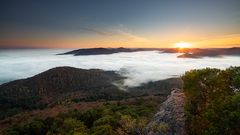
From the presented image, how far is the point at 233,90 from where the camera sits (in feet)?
131

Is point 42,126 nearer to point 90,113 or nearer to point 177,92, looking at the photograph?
point 90,113

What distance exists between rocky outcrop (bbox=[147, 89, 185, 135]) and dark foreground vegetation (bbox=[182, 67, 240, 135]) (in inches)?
56.6

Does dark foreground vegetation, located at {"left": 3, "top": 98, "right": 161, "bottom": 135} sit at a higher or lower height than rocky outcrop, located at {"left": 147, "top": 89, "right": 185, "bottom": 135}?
lower

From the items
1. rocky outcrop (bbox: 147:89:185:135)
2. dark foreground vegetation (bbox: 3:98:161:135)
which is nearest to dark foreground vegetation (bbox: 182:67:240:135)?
rocky outcrop (bbox: 147:89:185:135)

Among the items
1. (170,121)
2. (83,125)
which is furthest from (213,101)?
(83,125)

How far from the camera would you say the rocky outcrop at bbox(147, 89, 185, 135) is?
3816 cm

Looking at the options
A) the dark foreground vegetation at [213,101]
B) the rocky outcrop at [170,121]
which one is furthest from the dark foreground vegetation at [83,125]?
the dark foreground vegetation at [213,101]

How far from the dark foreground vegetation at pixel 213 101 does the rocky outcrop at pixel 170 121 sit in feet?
4.72

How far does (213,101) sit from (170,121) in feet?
23.7

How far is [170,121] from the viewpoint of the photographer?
40.2 meters

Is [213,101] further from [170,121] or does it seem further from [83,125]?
[83,125]

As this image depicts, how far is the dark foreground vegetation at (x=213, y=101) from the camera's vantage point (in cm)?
3414

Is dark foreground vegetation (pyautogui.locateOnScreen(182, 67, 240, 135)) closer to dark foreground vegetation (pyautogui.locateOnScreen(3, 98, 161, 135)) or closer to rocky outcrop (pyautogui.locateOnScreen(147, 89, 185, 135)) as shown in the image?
rocky outcrop (pyautogui.locateOnScreen(147, 89, 185, 135))

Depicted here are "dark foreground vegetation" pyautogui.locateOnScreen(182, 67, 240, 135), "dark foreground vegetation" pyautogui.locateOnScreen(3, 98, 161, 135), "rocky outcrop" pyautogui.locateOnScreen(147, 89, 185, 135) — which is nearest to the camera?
"dark foreground vegetation" pyautogui.locateOnScreen(182, 67, 240, 135)
